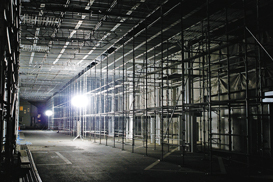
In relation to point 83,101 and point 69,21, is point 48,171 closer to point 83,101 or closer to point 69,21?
point 69,21

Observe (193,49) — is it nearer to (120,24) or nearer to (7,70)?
(120,24)

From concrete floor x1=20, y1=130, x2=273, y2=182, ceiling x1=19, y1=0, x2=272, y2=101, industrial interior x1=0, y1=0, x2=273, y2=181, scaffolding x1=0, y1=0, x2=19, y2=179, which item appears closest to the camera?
scaffolding x1=0, y1=0, x2=19, y2=179

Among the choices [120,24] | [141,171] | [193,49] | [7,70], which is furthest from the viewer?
[120,24]

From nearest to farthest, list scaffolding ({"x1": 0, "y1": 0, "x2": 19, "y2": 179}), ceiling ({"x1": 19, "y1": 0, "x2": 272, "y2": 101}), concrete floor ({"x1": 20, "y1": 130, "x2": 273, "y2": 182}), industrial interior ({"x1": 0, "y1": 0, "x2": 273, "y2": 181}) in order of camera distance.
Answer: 1. scaffolding ({"x1": 0, "y1": 0, "x2": 19, "y2": 179})
2. concrete floor ({"x1": 20, "y1": 130, "x2": 273, "y2": 182})
3. industrial interior ({"x1": 0, "y1": 0, "x2": 273, "y2": 181})
4. ceiling ({"x1": 19, "y1": 0, "x2": 272, "y2": 101})

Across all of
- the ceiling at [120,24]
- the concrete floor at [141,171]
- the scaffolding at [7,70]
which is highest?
the ceiling at [120,24]

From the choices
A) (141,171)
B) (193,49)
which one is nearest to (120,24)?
(193,49)

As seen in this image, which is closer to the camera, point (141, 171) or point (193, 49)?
point (141, 171)

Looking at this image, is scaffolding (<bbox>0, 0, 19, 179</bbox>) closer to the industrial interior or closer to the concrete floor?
the industrial interior

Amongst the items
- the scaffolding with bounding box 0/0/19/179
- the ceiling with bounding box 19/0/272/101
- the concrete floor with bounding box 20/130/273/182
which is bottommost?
the concrete floor with bounding box 20/130/273/182

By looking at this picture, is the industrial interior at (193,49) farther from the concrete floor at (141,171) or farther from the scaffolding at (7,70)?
the concrete floor at (141,171)

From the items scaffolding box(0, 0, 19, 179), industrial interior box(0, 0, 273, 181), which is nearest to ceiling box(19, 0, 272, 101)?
industrial interior box(0, 0, 273, 181)

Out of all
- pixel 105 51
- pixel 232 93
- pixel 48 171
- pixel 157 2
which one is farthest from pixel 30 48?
pixel 232 93

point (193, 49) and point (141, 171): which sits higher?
point (193, 49)

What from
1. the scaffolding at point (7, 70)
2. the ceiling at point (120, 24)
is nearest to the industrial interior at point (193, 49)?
the ceiling at point (120, 24)
